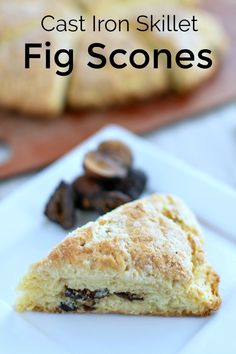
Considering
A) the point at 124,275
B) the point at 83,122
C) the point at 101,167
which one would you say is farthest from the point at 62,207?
the point at 83,122

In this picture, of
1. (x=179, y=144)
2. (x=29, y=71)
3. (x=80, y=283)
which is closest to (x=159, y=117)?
(x=179, y=144)

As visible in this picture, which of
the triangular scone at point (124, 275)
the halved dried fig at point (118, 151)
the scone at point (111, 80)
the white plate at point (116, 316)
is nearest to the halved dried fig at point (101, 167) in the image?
the halved dried fig at point (118, 151)

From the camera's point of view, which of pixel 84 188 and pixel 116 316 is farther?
pixel 84 188

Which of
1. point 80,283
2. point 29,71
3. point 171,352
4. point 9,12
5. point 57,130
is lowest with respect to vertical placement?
point 171,352

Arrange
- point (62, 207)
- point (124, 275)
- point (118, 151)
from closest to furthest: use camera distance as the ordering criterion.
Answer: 1. point (124, 275)
2. point (62, 207)
3. point (118, 151)

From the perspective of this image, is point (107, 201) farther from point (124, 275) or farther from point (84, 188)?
point (124, 275)

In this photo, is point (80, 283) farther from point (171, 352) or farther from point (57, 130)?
point (57, 130)

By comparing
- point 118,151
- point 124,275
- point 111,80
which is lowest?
point 124,275
